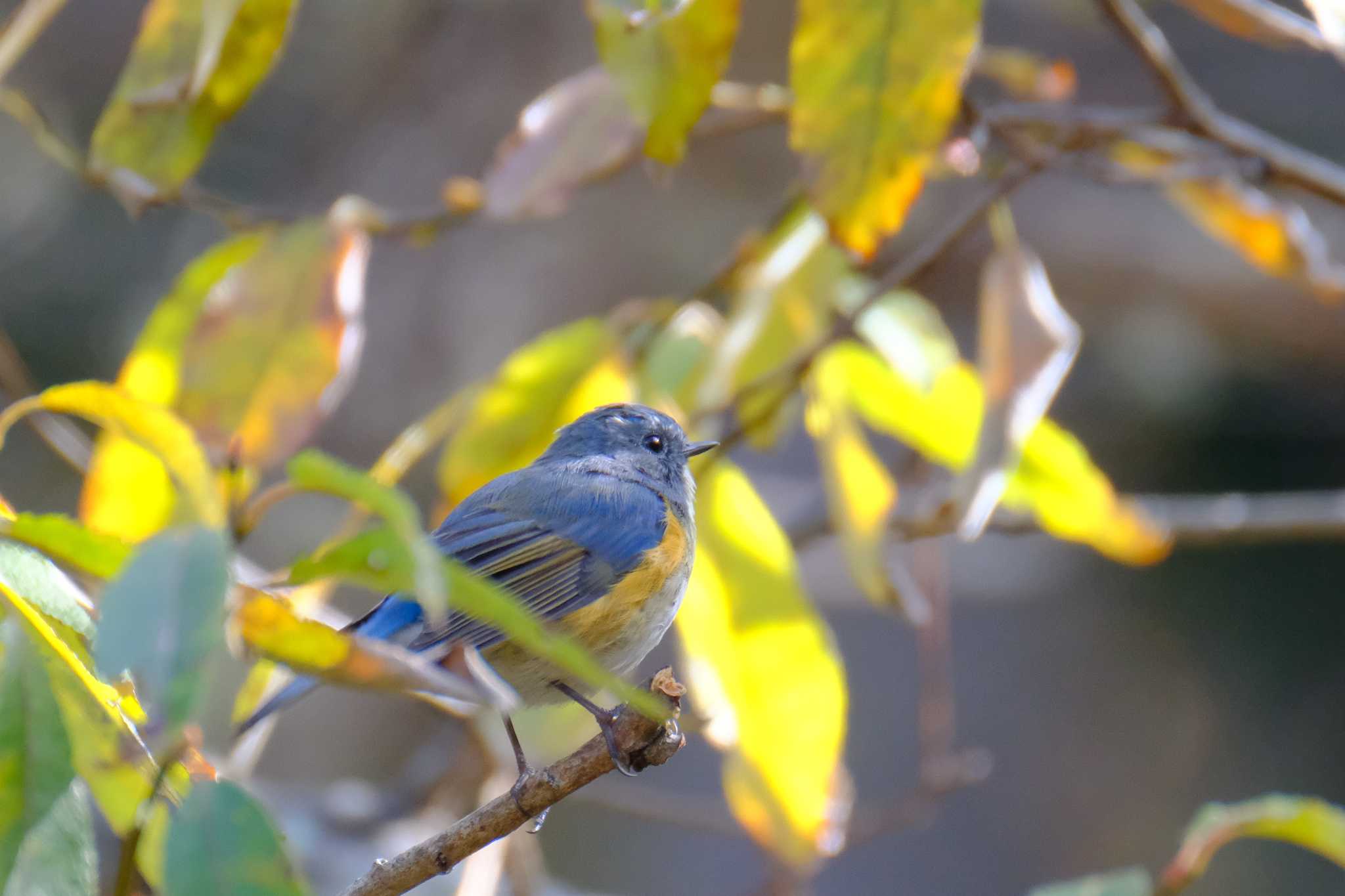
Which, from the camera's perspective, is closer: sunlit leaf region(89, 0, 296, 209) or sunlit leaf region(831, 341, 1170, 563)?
sunlit leaf region(89, 0, 296, 209)

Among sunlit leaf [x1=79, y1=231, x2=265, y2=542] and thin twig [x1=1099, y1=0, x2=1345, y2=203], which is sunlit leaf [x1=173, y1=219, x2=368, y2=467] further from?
thin twig [x1=1099, y1=0, x2=1345, y2=203]

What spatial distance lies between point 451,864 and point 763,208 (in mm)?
2772

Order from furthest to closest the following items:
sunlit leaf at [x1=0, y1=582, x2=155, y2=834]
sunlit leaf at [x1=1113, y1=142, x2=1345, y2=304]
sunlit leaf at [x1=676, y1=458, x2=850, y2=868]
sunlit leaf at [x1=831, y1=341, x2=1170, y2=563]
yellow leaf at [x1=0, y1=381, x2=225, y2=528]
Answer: sunlit leaf at [x1=1113, y1=142, x2=1345, y2=304] → sunlit leaf at [x1=831, y1=341, x2=1170, y2=563] → sunlit leaf at [x1=676, y1=458, x2=850, y2=868] → yellow leaf at [x1=0, y1=381, x2=225, y2=528] → sunlit leaf at [x1=0, y1=582, x2=155, y2=834]

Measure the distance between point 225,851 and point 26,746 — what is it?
230 mm

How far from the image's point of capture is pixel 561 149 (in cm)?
153

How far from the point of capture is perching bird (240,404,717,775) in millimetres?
1665

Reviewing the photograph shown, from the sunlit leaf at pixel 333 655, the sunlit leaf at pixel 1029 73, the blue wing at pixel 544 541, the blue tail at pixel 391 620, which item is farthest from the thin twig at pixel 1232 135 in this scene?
the sunlit leaf at pixel 333 655

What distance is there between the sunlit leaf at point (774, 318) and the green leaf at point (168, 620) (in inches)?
39.4

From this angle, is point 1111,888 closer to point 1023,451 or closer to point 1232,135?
point 1023,451

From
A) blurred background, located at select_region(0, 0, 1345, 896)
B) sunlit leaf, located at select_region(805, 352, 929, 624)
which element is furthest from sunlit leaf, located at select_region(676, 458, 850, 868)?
blurred background, located at select_region(0, 0, 1345, 896)

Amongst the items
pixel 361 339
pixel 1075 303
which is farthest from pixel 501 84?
pixel 1075 303

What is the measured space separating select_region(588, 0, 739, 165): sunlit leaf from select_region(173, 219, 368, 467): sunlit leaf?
0.47 meters

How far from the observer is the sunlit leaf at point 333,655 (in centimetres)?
72

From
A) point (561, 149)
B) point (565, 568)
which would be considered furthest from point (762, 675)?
point (561, 149)
